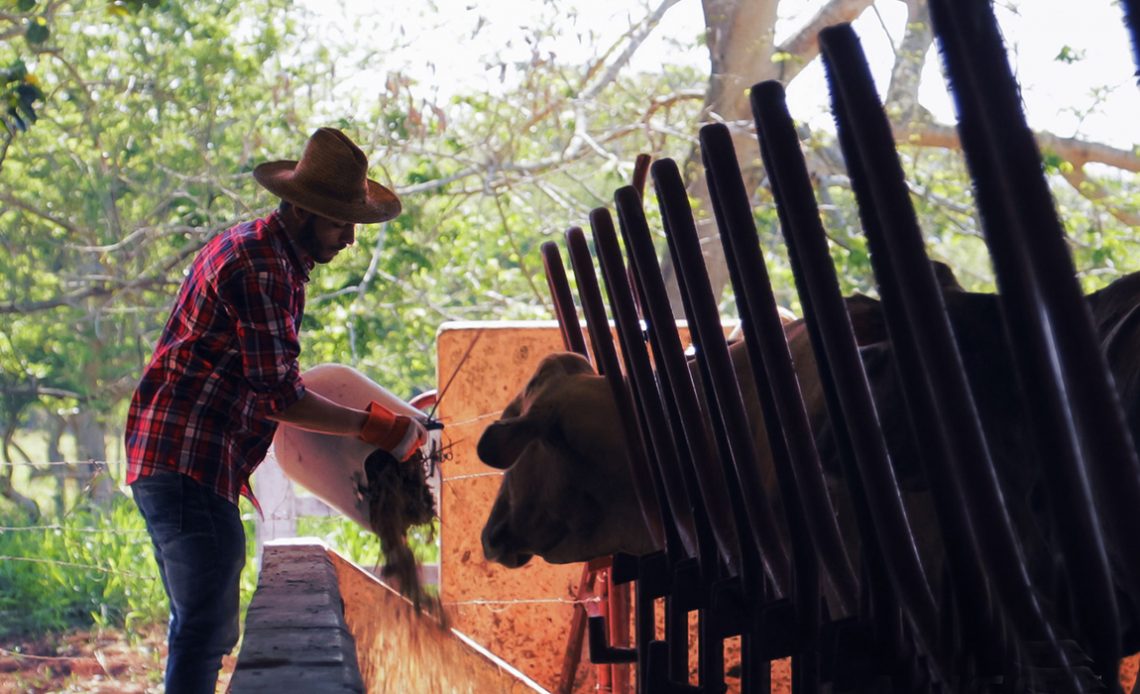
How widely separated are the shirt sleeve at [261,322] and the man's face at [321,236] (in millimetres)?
187

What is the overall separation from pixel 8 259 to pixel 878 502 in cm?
1015

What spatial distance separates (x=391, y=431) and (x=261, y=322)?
0.45 m

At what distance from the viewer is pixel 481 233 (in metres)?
9.94

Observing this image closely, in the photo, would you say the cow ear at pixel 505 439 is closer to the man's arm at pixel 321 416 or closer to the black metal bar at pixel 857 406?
the man's arm at pixel 321 416

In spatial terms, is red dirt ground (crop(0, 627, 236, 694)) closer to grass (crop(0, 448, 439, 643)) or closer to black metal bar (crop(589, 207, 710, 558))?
grass (crop(0, 448, 439, 643))

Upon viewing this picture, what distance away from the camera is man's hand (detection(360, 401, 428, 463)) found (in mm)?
3402

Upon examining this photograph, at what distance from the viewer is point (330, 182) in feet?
11.2

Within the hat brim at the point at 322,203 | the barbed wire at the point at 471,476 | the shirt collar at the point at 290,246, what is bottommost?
the barbed wire at the point at 471,476

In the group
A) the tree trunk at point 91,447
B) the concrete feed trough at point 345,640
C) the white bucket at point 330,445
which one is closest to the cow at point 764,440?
the concrete feed trough at point 345,640

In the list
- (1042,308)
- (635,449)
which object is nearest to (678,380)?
(635,449)

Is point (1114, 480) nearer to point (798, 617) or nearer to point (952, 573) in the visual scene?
point (952, 573)

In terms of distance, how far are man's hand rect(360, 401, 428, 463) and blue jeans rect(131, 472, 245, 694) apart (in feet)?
1.27

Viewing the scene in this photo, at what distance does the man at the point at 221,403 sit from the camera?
321cm

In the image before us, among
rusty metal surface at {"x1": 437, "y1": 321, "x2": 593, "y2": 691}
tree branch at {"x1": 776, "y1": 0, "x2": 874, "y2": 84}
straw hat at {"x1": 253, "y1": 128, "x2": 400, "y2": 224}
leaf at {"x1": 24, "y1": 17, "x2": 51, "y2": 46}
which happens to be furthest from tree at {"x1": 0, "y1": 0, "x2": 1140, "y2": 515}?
straw hat at {"x1": 253, "y1": 128, "x2": 400, "y2": 224}
